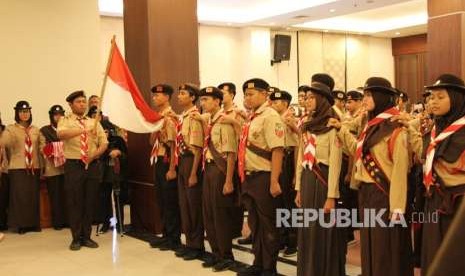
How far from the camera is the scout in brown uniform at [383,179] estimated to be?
3.17 m

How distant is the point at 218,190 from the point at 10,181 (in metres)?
3.57

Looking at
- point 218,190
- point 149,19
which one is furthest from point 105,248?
point 149,19

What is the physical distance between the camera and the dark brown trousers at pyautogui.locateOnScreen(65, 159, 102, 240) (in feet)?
18.9

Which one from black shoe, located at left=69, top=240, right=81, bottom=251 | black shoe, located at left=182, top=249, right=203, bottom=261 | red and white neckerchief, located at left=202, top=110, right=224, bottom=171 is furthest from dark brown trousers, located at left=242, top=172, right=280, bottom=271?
black shoe, located at left=69, top=240, right=81, bottom=251

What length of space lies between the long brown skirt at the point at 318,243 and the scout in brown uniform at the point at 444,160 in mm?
683

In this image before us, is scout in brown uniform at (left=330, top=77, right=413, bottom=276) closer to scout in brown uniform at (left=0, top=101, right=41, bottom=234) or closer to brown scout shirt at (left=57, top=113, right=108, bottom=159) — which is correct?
brown scout shirt at (left=57, top=113, right=108, bottom=159)

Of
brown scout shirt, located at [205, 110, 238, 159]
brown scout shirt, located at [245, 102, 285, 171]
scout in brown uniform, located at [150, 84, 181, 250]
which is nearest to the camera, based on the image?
brown scout shirt, located at [245, 102, 285, 171]

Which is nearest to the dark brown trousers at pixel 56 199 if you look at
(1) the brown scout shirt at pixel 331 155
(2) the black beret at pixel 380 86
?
(1) the brown scout shirt at pixel 331 155

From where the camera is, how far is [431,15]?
752cm

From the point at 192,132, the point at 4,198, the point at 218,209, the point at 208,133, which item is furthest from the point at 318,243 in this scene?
the point at 4,198

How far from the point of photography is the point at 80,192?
5750mm

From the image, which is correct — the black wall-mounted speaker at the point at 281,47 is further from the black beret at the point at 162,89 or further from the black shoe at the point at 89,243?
the black shoe at the point at 89,243

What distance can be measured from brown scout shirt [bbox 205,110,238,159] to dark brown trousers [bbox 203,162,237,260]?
183mm

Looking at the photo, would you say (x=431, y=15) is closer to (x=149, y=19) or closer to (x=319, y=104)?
(x=149, y=19)
